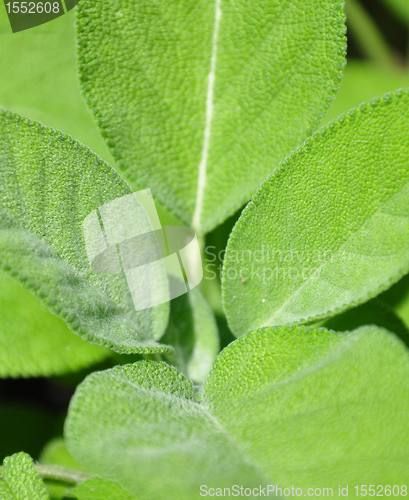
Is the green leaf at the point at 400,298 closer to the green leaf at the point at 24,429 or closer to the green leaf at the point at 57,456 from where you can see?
the green leaf at the point at 57,456

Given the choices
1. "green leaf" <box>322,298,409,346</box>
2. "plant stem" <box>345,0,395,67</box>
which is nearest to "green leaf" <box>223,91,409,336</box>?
"green leaf" <box>322,298,409,346</box>

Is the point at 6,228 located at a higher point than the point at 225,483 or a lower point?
higher

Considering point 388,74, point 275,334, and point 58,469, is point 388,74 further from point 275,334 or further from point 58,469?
point 58,469

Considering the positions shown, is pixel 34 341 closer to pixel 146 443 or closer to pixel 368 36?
pixel 146 443

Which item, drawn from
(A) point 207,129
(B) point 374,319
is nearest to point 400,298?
(B) point 374,319

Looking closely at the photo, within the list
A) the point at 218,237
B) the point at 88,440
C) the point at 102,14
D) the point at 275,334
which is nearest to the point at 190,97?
the point at 102,14

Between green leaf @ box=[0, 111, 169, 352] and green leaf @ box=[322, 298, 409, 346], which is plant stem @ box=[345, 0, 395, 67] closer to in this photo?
green leaf @ box=[322, 298, 409, 346]

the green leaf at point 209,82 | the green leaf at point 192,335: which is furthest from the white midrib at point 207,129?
the green leaf at point 192,335
